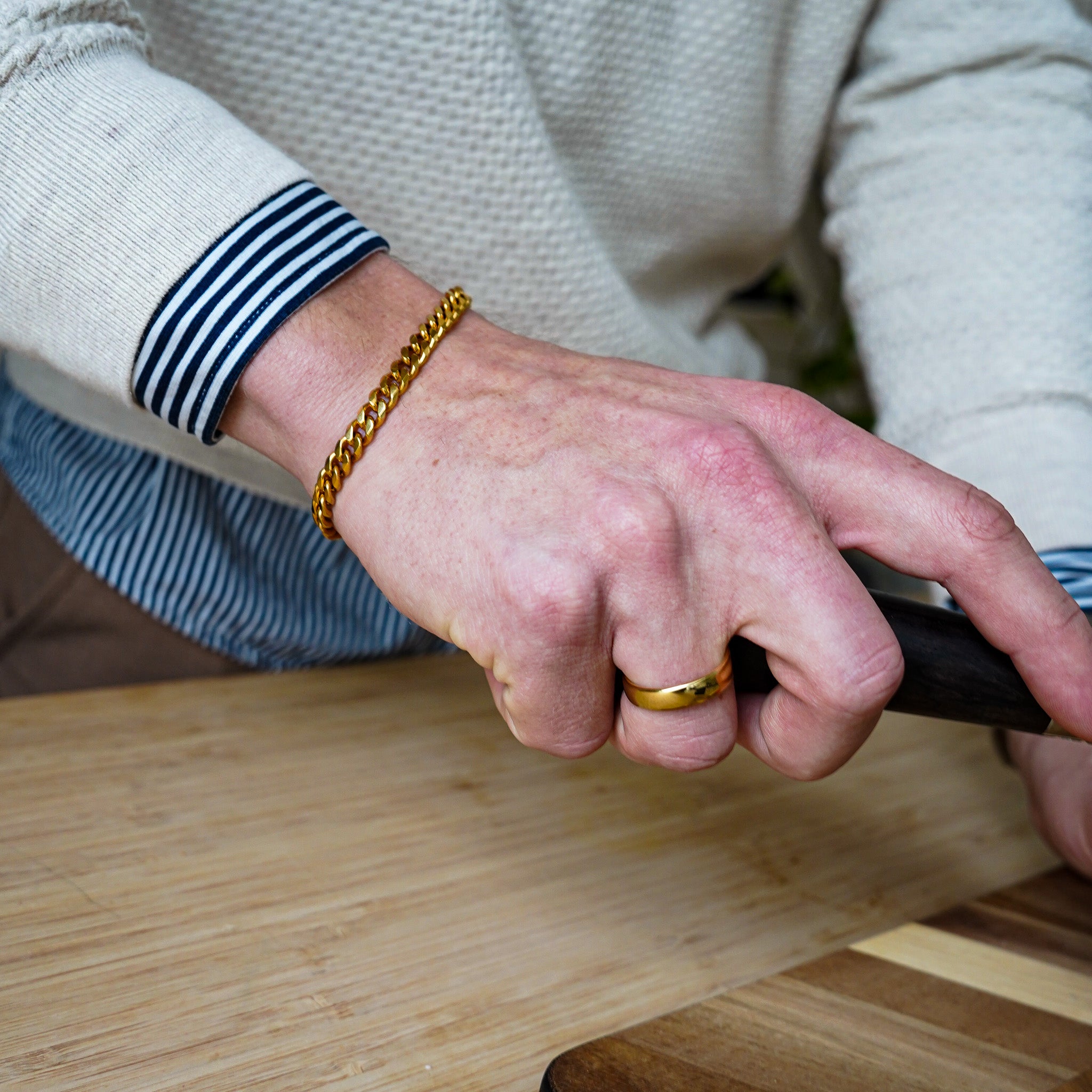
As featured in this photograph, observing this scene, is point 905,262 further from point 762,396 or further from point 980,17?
point 762,396

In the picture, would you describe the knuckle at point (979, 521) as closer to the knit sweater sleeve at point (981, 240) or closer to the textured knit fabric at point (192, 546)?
the knit sweater sleeve at point (981, 240)

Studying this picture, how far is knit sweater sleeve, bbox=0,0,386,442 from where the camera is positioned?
1.20ft

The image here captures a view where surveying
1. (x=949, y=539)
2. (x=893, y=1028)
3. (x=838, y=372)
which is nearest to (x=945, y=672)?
(x=949, y=539)

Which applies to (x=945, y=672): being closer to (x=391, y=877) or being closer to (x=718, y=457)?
(x=718, y=457)

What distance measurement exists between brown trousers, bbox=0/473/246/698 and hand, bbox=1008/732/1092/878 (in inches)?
22.8

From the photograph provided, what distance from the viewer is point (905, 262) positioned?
0.73 meters

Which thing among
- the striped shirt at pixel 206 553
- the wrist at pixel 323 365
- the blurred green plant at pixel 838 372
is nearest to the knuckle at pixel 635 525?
the wrist at pixel 323 365

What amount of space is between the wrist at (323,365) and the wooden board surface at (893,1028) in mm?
255

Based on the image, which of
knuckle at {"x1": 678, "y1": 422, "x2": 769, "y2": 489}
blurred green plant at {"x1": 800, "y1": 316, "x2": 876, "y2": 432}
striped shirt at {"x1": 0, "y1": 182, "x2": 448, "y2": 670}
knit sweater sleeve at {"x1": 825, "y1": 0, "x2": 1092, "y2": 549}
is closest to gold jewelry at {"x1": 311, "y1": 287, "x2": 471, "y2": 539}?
knuckle at {"x1": 678, "y1": 422, "x2": 769, "y2": 489}

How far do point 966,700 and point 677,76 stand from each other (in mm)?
509

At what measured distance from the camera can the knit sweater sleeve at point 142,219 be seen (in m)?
Result: 0.37

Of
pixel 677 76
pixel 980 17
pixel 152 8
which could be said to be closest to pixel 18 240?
pixel 152 8

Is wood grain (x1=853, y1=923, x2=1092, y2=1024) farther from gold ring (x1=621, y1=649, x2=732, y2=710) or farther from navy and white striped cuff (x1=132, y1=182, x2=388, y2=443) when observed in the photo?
navy and white striped cuff (x1=132, y1=182, x2=388, y2=443)

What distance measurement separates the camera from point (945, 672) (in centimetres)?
39
